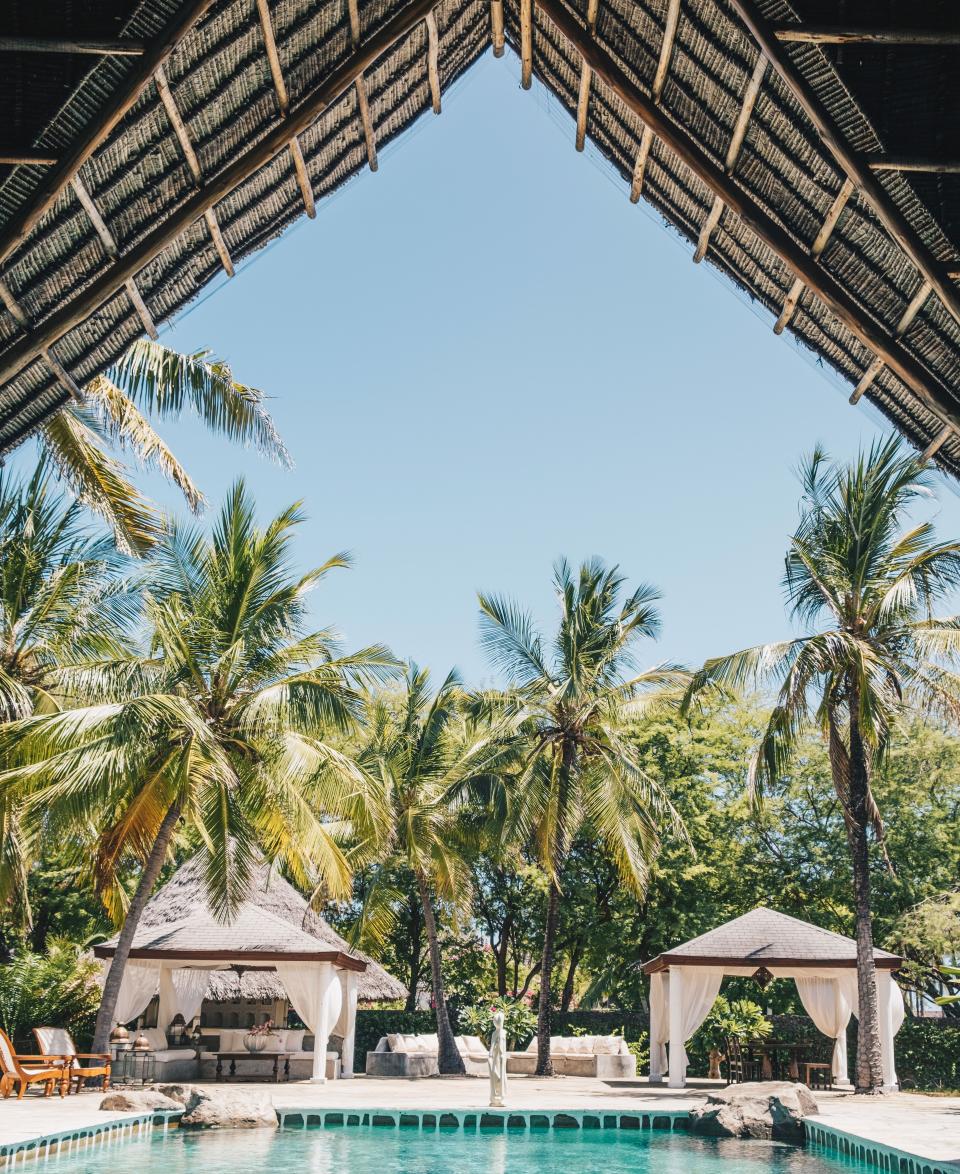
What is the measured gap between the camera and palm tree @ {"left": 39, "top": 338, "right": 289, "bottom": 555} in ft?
35.3

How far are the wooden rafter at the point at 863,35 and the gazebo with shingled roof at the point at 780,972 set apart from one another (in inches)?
523

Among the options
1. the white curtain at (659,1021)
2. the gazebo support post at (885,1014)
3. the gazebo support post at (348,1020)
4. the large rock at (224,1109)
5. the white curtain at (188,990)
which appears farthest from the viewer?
the white curtain at (188,990)

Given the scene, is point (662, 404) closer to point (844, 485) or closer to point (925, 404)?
point (844, 485)

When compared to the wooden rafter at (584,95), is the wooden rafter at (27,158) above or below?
below

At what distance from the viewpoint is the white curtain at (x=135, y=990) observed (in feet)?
51.9

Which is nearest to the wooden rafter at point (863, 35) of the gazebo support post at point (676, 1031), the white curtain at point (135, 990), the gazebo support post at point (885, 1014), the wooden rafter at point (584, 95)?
the wooden rafter at point (584, 95)

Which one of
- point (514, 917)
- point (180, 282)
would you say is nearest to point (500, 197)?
point (180, 282)

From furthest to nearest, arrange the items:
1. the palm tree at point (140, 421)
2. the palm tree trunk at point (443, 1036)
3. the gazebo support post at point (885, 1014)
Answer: the palm tree trunk at point (443, 1036)
the gazebo support post at point (885, 1014)
the palm tree at point (140, 421)

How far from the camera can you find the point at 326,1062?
1659 centimetres

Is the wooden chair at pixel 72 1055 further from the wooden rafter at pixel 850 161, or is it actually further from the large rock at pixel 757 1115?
the wooden rafter at pixel 850 161

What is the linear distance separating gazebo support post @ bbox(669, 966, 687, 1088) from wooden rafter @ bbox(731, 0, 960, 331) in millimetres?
12821

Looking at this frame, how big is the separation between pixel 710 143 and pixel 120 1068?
43.6 ft

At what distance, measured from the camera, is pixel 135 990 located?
15922mm

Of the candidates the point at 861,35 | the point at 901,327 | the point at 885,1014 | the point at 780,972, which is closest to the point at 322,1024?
the point at 780,972
